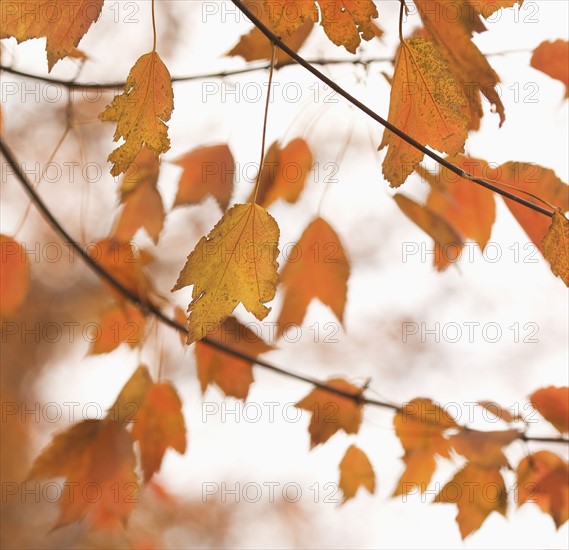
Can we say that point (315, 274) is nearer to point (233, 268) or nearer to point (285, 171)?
point (285, 171)

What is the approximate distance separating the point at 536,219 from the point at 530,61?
0.69 feet

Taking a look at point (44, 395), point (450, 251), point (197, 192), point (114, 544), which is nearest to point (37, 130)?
point (44, 395)

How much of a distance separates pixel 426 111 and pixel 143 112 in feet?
0.65

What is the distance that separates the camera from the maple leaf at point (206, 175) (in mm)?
811

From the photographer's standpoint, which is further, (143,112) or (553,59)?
(553,59)

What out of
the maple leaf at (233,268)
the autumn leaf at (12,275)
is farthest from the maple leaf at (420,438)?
the autumn leaf at (12,275)

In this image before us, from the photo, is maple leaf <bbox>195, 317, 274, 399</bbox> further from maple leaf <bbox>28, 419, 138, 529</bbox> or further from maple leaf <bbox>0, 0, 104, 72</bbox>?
maple leaf <bbox>0, 0, 104, 72</bbox>

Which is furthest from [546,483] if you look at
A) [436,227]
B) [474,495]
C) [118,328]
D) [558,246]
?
[118,328]

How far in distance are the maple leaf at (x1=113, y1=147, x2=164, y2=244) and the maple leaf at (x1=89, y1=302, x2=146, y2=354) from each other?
10cm

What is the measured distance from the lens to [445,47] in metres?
0.52

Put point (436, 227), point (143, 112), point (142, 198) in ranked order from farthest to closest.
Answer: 1. point (142, 198)
2. point (436, 227)
3. point (143, 112)

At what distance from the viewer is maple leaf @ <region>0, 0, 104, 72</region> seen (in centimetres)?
44

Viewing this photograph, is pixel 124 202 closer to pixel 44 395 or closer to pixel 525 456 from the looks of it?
pixel 525 456

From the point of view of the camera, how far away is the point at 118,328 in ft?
2.98
